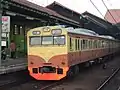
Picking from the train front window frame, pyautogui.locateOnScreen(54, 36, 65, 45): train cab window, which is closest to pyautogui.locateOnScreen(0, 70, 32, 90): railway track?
the train front window frame

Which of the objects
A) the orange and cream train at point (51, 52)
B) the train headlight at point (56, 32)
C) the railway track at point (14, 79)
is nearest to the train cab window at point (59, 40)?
the orange and cream train at point (51, 52)

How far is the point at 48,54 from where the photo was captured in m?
17.0

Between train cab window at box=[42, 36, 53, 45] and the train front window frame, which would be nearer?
train cab window at box=[42, 36, 53, 45]

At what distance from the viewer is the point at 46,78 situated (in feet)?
55.8

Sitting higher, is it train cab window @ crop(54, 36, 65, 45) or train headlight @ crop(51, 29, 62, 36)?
train headlight @ crop(51, 29, 62, 36)

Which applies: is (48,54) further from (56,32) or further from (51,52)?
(56,32)

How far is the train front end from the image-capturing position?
55.0 ft

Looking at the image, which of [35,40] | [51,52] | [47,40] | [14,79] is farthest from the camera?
[14,79]

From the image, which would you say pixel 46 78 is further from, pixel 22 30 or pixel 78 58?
pixel 22 30

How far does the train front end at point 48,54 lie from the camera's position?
16.8 meters

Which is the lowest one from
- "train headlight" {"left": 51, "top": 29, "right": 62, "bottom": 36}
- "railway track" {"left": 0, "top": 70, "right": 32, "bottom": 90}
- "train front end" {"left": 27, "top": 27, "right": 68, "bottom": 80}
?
"railway track" {"left": 0, "top": 70, "right": 32, "bottom": 90}

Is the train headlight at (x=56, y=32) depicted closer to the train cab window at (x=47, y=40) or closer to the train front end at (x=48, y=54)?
the train front end at (x=48, y=54)

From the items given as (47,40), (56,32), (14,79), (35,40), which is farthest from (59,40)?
(14,79)

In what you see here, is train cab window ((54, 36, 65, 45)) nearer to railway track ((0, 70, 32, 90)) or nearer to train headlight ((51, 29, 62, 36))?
train headlight ((51, 29, 62, 36))
